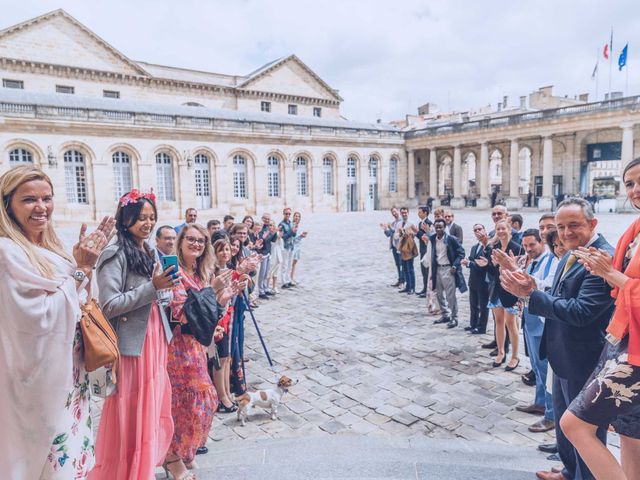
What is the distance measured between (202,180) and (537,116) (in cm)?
2333

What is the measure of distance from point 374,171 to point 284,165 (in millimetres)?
8867

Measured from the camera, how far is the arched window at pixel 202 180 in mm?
27984

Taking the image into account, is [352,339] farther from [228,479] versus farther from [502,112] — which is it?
[502,112]

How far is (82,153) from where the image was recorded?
23953mm

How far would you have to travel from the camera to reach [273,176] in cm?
3122

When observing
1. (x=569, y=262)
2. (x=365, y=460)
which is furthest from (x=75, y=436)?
(x=569, y=262)

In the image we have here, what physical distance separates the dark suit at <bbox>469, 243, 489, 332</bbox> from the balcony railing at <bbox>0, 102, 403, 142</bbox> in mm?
23479

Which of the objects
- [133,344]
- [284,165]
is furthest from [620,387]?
[284,165]

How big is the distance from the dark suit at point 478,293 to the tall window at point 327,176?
90.6 feet

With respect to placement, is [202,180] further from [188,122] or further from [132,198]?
[132,198]

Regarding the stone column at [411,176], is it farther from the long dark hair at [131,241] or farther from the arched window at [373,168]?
the long dark hair at [131,241]

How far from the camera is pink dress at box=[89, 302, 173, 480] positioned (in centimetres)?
251

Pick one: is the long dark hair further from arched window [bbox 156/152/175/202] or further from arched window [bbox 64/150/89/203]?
arched window [bbox 156/152/175/202]

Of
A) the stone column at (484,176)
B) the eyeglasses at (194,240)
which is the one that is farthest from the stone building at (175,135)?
the eyeglasses at (194,240)
